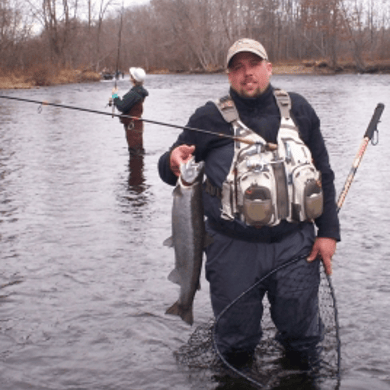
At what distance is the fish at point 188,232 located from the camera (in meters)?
3.13

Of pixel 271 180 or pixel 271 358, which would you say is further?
pixel 271 358

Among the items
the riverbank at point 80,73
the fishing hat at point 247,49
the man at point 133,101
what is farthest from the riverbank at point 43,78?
the fishing hat at point 247,49

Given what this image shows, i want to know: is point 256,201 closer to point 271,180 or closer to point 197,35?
point 271,180

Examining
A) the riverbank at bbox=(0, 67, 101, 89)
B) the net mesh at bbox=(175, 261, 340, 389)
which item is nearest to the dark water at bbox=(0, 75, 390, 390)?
the net mesh at bbox=(175, 261, 340, 389)

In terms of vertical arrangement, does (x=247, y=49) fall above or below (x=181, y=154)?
above

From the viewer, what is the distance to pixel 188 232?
328 centimetres

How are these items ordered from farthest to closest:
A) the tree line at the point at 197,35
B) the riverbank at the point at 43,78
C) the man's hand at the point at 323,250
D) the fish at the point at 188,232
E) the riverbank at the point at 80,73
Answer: the tree line at the point at 197,35
the riverbank at the point at 80,73
the riverbank at the point at 43,78
the man's hand at the point at 323,250
the fish at the point at 188,232

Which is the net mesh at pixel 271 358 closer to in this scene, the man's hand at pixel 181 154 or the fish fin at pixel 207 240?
the fish fin at pixel 207 240

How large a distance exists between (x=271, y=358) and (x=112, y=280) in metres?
1.95

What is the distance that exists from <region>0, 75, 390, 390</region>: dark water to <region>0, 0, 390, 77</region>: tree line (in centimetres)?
3999

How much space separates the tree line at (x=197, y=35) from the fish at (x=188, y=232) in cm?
4585

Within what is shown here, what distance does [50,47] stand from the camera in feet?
192

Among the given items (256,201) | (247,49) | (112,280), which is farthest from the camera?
(112,280)

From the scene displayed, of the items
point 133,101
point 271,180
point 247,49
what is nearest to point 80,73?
point 133,101
